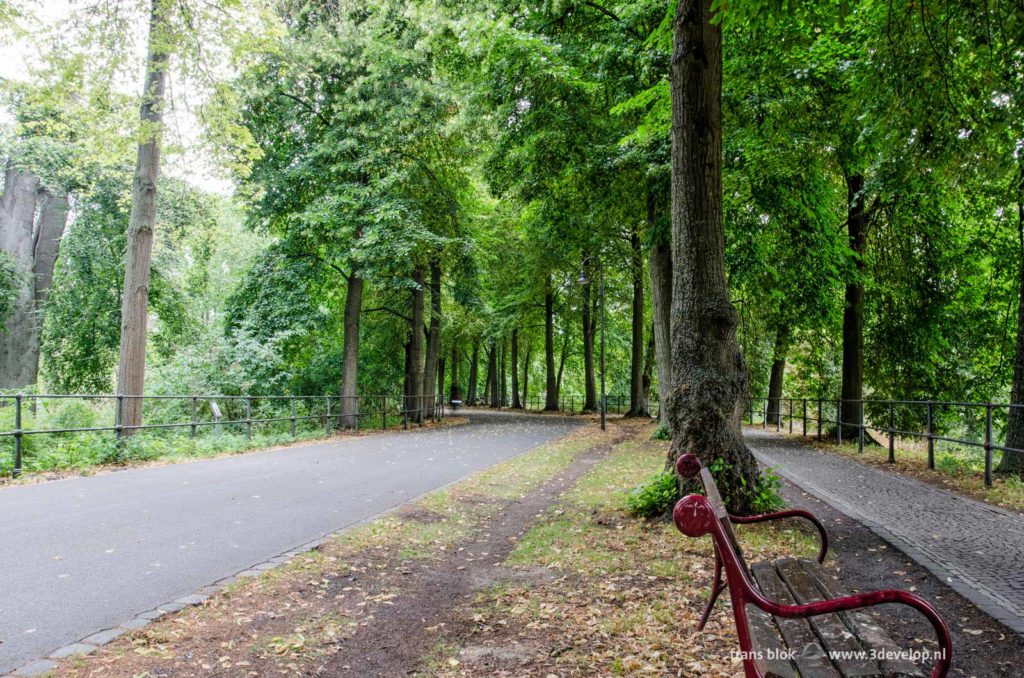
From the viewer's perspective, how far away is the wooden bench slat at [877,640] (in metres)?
2.30

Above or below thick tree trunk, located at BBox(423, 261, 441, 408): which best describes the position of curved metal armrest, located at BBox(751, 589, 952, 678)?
below

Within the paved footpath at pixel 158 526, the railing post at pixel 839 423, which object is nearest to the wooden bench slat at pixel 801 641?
the paved footpath at pixel 158 526

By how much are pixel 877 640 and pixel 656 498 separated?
4.31 m

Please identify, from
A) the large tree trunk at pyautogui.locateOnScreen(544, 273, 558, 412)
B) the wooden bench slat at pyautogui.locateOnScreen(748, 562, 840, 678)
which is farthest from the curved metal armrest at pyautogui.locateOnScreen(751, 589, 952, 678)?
the large tree trunk at pyautogui.locateOnScreen(544, 273, 558, 412)

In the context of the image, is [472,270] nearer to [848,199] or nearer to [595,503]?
[848,199]

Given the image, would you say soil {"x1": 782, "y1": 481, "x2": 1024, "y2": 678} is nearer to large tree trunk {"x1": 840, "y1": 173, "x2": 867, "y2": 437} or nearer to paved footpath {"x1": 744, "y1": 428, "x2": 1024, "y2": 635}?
paved footpath {"x1": 744, "y1": 428, "x2": 1024, "y2": 635}

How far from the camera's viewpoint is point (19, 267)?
711 inches

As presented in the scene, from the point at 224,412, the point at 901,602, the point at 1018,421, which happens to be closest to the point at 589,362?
the point at 224,412

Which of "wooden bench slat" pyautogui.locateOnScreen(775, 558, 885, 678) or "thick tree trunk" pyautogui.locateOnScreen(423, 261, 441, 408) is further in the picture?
"thick tree trunk" pyautogui.locateOnScreen(423, 261, 441, 408)

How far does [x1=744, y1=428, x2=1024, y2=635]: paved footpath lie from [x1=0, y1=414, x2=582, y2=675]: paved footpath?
18.5 feet

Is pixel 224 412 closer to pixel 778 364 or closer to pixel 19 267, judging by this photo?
pixel 19 267

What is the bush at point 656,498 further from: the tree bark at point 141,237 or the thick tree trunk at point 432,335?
the thick tree trunk at point 432,335

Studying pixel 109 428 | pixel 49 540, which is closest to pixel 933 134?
pixel 49 540

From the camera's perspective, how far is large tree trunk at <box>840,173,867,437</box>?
1559 centimetres
